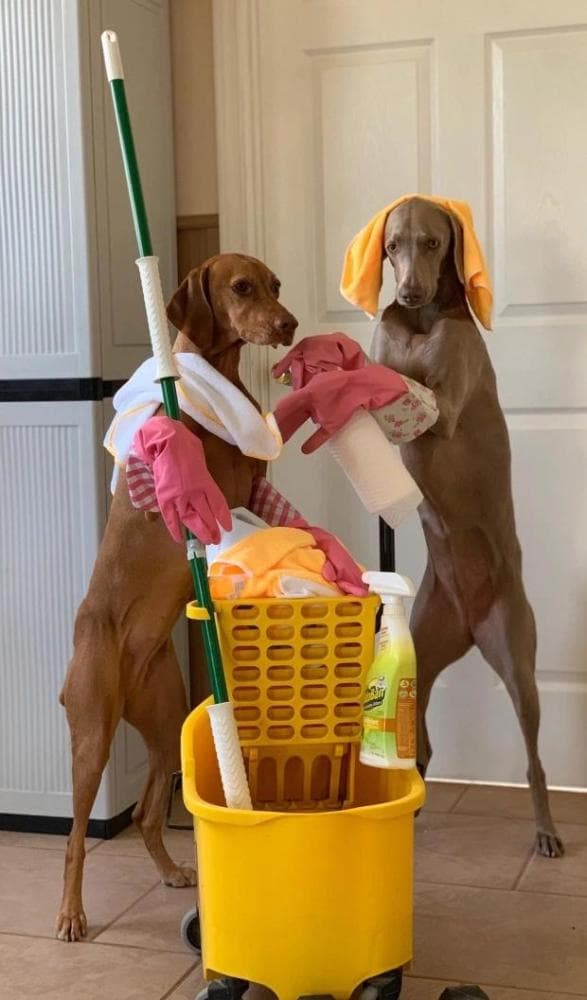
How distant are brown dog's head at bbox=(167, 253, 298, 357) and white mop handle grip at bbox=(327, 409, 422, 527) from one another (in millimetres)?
230

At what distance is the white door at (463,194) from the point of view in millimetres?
2949

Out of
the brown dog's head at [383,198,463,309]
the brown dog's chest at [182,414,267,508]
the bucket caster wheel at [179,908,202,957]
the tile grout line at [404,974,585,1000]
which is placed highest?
the brown dog's head at [383,198,463,309]

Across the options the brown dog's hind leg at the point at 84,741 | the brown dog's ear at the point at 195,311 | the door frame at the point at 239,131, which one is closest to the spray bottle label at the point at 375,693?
the brown dog's hind leg at the point at 84,741

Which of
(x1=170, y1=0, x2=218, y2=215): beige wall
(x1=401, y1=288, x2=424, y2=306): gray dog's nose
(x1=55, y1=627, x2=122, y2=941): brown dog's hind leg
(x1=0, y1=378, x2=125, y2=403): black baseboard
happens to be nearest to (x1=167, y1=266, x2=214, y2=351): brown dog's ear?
(x1=401, y1=288, x2=424, y2=306): gray dog's nose

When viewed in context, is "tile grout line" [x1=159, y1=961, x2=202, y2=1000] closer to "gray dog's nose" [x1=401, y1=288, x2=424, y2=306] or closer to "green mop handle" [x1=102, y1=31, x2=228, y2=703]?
"green mop handle" [x1=102, y1=31, x2=228, y2=703]

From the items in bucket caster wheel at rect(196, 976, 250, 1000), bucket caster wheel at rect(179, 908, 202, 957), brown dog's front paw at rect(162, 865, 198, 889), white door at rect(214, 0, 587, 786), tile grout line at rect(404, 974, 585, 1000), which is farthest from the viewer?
white door at rect(214, 0, 587, 786)

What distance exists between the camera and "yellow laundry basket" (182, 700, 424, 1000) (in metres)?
1.78

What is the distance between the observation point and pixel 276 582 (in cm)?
194

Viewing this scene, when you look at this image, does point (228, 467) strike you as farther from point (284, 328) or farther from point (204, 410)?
point (284, 328)

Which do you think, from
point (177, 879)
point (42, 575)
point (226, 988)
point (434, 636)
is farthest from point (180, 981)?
point (42, 575)

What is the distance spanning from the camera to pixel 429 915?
238 centimetres

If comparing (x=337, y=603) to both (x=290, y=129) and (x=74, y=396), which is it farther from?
(x=290, y=129)

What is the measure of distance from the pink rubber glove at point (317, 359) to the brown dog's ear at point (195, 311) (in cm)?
17

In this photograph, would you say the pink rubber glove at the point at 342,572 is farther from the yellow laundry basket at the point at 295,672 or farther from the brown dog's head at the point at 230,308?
the brown dog's head at the point at 230,308
